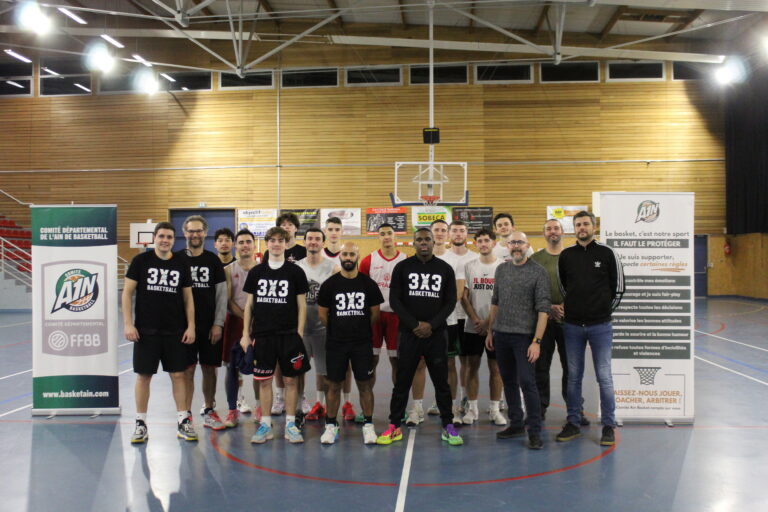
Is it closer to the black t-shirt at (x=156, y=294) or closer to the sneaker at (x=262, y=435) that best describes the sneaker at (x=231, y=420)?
the sneaker at (x=262, y=435)

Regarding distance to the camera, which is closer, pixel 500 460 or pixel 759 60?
pixel 500 460

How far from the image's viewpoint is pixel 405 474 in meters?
4.24

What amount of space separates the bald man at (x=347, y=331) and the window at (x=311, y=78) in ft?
49.7

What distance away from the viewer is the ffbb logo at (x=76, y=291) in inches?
230

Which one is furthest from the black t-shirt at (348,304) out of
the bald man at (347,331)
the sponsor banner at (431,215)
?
the sponsor banner at (431,215)

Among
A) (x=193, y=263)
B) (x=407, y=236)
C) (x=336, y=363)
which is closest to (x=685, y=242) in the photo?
(x=336, y=363)

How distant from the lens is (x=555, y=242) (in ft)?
18.1

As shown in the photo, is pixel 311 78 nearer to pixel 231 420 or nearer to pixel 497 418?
pixel 231 420

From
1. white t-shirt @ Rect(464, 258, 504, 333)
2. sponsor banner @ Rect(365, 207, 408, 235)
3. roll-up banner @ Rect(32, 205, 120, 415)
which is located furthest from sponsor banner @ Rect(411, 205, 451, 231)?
roll-up banner @ Rect(32, 205, 120, 415)

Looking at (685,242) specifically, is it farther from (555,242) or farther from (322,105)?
(322,105)

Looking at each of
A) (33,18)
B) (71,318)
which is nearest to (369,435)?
(71,318)

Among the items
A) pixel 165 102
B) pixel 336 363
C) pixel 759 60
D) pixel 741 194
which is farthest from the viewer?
pixel 165 102

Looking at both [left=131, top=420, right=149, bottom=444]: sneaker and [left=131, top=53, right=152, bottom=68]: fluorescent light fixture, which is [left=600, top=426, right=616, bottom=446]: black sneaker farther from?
[left=131, top=53, right=152, bottom=68]: fluorescent light fixture

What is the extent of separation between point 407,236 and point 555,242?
1326 centimetres
